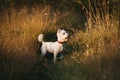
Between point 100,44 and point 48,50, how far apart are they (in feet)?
4.19

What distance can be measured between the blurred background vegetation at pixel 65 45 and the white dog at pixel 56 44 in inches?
7.4

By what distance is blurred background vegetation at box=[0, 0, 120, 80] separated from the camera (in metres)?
7.22

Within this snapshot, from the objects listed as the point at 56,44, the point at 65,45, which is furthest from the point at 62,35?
the point at 65,45

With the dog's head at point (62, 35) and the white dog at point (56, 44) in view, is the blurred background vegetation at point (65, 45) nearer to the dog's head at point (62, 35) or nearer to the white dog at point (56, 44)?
the white dog at point (56, 44)

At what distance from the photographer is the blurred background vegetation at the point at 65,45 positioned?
722 cm

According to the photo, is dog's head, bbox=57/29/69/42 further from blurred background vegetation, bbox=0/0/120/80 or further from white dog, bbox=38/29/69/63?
blurred background vegetation, bbox=0/0/120/80

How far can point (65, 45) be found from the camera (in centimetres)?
958

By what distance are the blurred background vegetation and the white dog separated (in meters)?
0.19

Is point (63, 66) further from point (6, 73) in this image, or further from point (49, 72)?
point (6, 73)

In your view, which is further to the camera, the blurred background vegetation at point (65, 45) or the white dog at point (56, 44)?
the white dog at point (56, 44)

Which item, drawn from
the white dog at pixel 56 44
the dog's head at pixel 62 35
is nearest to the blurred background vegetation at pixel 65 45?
the white dog at pixel 56 44

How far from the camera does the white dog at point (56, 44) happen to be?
343 inches

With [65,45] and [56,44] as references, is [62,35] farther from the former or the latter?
[65,45]

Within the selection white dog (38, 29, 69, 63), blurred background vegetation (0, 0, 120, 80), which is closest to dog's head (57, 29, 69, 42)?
white dog (38, 29, 69, 63)
